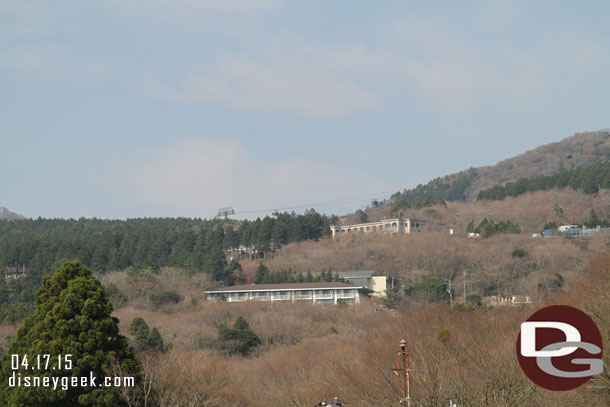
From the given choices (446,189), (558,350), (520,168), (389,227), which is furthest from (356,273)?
(520,168)

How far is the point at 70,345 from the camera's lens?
2339cm

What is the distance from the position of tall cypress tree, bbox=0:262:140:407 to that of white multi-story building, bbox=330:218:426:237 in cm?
7886

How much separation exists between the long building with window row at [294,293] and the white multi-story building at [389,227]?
27.7 meters

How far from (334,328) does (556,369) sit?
1752 inches

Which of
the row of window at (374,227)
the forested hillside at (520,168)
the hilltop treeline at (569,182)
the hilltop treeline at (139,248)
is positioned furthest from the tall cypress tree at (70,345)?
the forested hillside at (520,168)

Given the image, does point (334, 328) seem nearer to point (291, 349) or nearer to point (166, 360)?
point (291, 349)

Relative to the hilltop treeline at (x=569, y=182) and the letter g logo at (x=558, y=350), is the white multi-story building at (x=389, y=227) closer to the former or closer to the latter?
the hilltop treeline at (x=569, y=182)

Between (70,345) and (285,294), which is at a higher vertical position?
(70,345)

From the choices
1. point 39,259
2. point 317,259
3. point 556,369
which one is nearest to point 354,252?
point 317,259

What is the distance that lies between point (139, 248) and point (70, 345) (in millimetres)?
60923

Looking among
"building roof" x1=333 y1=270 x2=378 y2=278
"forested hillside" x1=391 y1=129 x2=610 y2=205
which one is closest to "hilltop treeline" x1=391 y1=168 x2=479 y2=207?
"forested hillside" x1=391 y1=129 x2=610 y2=205

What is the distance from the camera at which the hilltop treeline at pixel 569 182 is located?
101 meters

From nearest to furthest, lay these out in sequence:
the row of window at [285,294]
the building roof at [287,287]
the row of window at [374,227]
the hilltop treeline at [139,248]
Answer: the hilltop treeline at [139,248], the row of window at [285,294], the building roof at [287,287], the row of window at [374,227]

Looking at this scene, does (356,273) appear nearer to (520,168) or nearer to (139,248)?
(139,248)
